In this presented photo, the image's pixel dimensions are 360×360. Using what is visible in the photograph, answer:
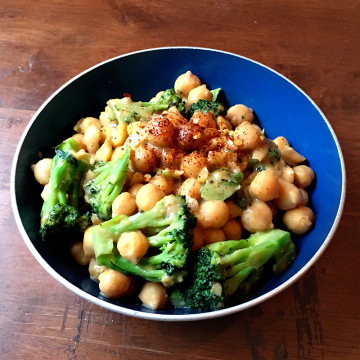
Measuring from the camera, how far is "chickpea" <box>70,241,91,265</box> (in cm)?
138

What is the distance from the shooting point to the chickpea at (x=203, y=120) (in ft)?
4.79

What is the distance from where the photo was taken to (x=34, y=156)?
60.3 inches

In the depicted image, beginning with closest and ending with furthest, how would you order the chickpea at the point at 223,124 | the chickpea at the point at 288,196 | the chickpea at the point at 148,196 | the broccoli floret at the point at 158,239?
1. the broccoli floret at the point at 158,239
2. the chickpea at the point at 148,196
3. the chickpea at the point at 288,196
4. the chickpea at the point at 223,124

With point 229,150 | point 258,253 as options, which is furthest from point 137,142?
point 258,253

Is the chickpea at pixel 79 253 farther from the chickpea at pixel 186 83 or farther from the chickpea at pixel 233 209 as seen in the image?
the chickpea at pixel 186 83

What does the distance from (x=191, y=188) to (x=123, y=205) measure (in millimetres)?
244

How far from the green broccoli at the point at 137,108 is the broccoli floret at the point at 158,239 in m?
0.47

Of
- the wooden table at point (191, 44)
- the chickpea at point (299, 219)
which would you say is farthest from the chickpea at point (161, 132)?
the wooden table at point (191, 44)

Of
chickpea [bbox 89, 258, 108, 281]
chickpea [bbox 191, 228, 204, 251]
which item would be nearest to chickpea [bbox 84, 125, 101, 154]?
chickpea [bbox 89, 258, 108, 281]

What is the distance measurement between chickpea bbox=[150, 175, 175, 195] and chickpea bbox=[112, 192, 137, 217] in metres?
0.11

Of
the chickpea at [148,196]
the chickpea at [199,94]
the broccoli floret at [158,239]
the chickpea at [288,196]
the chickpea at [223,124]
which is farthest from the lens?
the chickpea at [199,94]

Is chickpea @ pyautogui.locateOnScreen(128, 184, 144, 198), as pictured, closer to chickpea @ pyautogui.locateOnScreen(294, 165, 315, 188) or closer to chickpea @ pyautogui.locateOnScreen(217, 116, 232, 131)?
chickpea @ pyautogui.locateOnScreen(217, 116, 232, 131)

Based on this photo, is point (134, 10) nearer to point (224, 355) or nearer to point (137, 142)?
point (137, 142)

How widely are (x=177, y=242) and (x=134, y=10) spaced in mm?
1698
